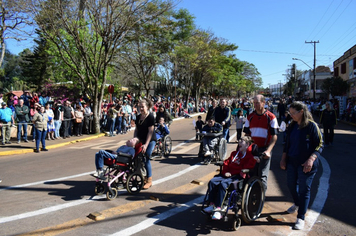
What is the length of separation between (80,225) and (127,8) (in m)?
13.5

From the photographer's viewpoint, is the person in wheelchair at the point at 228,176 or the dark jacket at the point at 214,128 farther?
the dark jacket at the point at 214,128

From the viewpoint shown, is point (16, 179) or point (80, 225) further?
point (16, 179)

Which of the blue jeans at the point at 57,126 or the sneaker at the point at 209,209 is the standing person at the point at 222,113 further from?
the blue jeans at the point at 57,126

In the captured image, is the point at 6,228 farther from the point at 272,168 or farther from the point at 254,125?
the point at 272,168

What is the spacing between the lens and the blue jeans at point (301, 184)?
4.62 meters

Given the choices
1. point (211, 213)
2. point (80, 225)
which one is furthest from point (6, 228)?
point (211, 213)

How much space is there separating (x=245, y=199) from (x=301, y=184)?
3.01 ft

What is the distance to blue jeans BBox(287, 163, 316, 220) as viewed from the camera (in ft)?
15.2

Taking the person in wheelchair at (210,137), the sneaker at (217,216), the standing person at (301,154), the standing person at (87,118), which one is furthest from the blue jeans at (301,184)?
the standing person at (87,118)

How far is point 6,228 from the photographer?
4.57m

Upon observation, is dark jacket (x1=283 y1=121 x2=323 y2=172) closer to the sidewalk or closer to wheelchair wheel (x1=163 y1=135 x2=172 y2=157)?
wheelchair wheel (x1=163 y1=135 x2=172 y2=157)

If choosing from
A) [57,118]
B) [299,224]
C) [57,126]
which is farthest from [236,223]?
[57,126]

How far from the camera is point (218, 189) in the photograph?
4648 millimetres

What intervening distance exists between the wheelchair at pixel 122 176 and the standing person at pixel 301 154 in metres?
2.89
